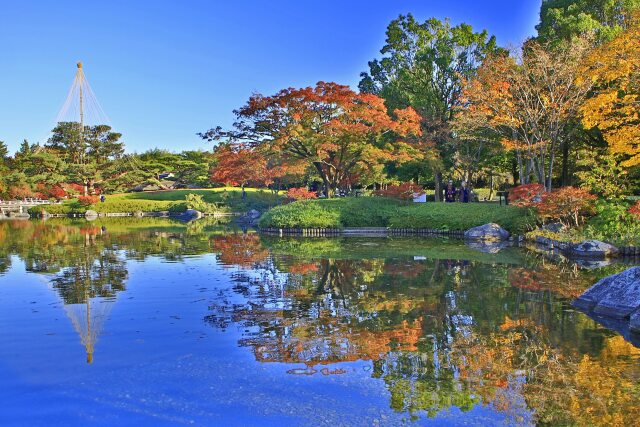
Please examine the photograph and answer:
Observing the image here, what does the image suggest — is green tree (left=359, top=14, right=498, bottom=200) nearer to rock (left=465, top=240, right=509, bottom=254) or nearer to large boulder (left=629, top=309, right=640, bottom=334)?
rock (left=465, top=240, right=509, bottom=254)

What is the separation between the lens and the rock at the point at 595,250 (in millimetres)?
16266

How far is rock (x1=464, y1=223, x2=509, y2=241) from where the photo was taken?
22.1 metres

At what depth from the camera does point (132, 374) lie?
6336 mm

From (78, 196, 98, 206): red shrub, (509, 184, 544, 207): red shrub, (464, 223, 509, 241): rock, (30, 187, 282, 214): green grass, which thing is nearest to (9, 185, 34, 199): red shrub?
(30, 187, 282, 214): green grass

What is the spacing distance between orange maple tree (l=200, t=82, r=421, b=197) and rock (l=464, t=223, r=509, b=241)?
5.58 m

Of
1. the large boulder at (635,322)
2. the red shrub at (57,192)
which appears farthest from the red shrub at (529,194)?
the red shrub at (57,192)

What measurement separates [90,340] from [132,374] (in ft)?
5.65

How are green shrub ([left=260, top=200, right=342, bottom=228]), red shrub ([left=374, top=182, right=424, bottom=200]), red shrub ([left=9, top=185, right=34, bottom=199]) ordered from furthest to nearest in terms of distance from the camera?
red shrub ([left=9, top=185, right=34, bottom=199]) → red shrub ([left=374, top=182, right=424, bottom=200]) → green shrub ([left=260, top=200, right=342, bottom=228])

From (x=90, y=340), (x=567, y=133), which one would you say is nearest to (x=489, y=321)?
(x=90, y=340)

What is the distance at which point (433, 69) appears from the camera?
29.2 m

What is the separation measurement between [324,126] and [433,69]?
7.71 m

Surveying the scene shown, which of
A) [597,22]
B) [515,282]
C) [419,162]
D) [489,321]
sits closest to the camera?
[489,321]

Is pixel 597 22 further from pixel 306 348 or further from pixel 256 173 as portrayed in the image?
pixel 306 348

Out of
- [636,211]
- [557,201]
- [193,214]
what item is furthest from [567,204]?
[193,214]
